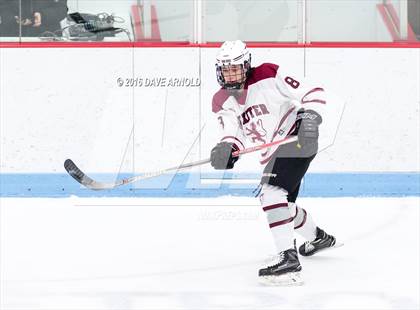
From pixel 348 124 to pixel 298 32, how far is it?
70cm

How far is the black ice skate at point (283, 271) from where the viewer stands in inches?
140

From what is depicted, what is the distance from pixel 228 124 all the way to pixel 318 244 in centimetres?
76

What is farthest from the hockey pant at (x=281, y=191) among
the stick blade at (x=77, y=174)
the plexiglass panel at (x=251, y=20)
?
the plexiglass panel at (x=251, y=20)

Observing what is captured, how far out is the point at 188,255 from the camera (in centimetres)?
423

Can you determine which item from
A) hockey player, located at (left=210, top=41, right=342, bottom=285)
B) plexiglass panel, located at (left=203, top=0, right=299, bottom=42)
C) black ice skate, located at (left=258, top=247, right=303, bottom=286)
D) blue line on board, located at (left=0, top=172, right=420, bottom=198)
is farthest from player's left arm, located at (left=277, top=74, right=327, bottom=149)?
plexiglass panel, located at (left=203, top=0, right=299, bottom=42)

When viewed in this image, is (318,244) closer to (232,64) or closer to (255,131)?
(255,131)

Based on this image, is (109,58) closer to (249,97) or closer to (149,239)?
(149,239)

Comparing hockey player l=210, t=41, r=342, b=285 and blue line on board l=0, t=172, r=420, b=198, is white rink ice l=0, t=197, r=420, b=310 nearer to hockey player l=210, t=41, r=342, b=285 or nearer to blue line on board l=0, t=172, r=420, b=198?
blue line on board l=0, t=172, r=420, b=198

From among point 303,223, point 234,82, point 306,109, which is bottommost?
point 303,223

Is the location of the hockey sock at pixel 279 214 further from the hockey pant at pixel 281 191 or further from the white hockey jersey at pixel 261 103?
the white hockey jersey at pixel 261 103

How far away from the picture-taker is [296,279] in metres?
3.56

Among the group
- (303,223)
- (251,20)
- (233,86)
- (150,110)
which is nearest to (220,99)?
(233,86)

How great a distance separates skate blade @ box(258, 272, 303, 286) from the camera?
3.55m

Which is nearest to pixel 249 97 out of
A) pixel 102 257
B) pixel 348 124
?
pixel 102 257
